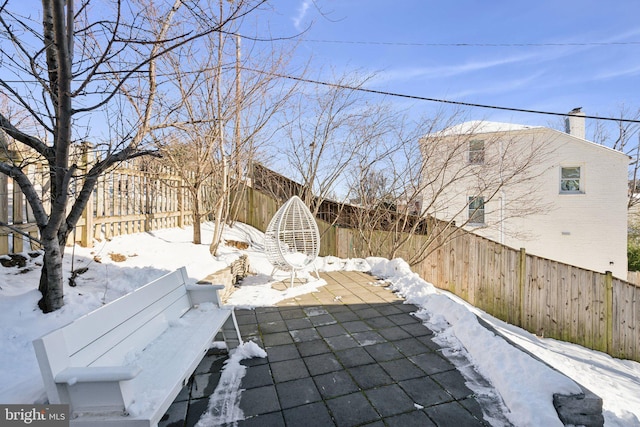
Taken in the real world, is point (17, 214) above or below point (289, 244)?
above

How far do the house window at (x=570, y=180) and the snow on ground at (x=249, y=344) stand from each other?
6899 millimetres

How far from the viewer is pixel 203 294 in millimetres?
2861

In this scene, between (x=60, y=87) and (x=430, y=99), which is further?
(x=430, y=99)

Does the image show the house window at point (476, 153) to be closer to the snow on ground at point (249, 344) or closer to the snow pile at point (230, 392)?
the snow on ground at point (249, 344)

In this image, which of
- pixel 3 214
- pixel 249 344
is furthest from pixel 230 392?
pixel 3 214

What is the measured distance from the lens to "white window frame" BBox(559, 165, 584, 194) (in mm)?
10375

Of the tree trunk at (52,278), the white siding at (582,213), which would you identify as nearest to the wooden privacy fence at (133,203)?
the tree trunk at (52,278)

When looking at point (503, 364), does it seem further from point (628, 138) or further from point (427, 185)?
point (628, 138)

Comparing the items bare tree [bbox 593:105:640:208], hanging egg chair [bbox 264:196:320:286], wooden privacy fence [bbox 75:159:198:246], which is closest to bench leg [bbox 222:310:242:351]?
hanging egg chair [bbox 264:196:320:286]

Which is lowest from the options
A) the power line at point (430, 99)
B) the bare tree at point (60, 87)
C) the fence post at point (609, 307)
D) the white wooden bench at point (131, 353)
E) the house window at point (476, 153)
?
the fence post at point (609, 307)

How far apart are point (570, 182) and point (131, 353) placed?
43.8 ft

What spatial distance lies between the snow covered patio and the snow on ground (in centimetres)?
13

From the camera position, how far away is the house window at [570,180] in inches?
412

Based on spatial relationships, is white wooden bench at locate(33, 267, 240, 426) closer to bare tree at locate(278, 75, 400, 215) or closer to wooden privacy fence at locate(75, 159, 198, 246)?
wooden privacy fence at locate(75, 159, 198, 246)
